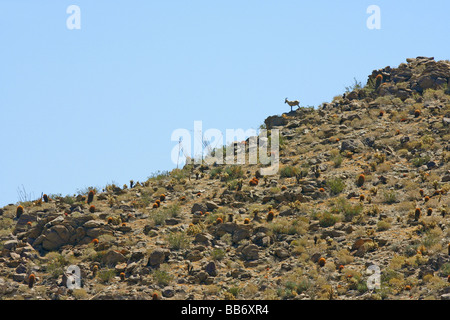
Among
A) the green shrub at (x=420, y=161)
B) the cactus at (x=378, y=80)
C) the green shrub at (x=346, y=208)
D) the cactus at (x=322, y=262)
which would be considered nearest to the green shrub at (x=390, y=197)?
the green shrub at (x=346, y=208)

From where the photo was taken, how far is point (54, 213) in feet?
136

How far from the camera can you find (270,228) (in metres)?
37.6

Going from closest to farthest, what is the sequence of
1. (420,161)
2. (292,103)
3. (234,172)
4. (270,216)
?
(270,216)
(420,161)
(234,172)
(292,103)

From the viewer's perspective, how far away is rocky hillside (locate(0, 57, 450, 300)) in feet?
109

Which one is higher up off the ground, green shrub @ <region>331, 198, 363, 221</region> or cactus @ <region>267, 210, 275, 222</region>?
green shrub @ <region>331, 198, 363, 221</region>

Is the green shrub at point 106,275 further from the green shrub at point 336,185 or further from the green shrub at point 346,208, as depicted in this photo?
the green shrub at point 336,185

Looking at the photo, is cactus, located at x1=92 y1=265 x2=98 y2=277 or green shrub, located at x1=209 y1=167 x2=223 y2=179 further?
green shrub, located at x1=209 y1=167 x2=223 y2=179

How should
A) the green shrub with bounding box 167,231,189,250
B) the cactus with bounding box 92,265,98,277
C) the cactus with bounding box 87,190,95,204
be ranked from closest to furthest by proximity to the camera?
the cactus with bounding box 92,265,98,277 → the green shrub with bounding box 167,231,189,250 → the cactus with bounding box 87,190,95,204

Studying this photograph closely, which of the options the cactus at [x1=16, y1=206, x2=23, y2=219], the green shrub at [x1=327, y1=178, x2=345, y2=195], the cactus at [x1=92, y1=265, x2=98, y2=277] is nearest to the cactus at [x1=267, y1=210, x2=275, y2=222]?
the green shrub at [x1=327, y1=178, x2=345, y2=195]

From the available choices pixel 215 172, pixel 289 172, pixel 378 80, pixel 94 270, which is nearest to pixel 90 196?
pixel 215 172

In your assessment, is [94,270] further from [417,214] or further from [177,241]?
[417,214]

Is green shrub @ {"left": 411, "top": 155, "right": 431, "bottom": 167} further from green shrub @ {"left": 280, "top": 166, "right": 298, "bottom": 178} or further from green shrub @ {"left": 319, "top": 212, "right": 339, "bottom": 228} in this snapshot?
green shrub @ {"left": 319, "top": 212, "right": 339, "bottom": 228}
